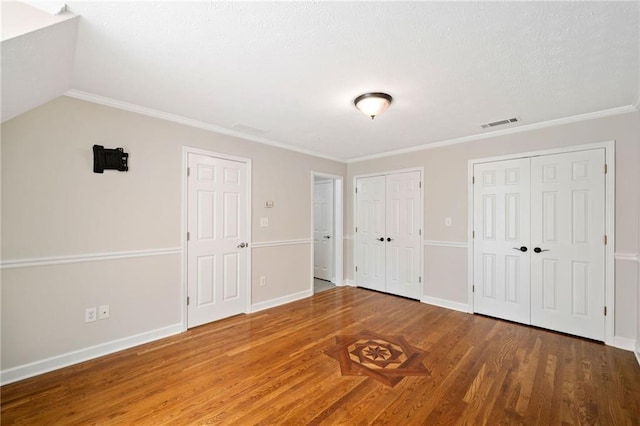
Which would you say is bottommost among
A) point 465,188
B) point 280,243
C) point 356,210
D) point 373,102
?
point 280,243

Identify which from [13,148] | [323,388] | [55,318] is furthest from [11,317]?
[323,388]

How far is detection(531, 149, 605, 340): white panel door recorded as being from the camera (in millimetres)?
3039

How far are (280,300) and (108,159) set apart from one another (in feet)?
9.47

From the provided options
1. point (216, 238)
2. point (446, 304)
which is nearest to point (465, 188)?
point (446, 304)

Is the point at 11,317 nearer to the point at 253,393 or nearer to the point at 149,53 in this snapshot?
the point at 253,393

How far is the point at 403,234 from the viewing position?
4.69 meters

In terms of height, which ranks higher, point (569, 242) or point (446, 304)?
point (569, 242)

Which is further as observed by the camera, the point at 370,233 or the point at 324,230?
the point at 324,230

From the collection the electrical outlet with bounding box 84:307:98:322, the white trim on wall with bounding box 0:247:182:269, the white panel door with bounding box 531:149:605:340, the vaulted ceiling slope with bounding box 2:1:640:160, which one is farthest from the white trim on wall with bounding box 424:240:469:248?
the electrical outlet with bounding box 84:307:98:322

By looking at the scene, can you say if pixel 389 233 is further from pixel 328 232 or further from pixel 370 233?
pixel 328 232

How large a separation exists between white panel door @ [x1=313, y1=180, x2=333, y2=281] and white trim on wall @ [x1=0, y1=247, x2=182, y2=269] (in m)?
3.10

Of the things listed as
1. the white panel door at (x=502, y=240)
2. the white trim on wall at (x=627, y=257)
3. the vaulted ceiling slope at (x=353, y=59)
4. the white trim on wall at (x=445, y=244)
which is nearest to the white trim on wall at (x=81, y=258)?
the vaulted ceiling slope at (x=353, y=59)

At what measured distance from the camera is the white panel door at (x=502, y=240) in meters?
3.52

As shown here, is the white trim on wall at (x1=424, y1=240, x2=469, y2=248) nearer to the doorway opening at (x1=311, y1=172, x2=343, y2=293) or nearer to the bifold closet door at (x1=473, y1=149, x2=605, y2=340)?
the bifold closet door at (x1=473, y1=149, x2=605, y2=340)
